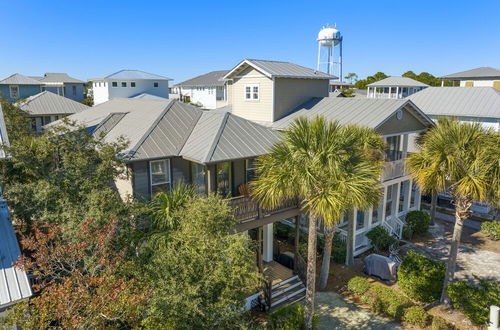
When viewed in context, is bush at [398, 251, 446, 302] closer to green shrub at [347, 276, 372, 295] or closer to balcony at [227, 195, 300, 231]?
green shrub at [347, 276, 372, 295]

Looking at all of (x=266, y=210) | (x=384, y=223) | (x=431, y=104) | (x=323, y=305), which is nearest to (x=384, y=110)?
(x=384, y=223)

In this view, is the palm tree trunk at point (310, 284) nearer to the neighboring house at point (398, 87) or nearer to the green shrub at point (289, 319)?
the green shrub at point (289, 319)

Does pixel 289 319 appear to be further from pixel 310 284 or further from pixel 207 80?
pixel 207 80

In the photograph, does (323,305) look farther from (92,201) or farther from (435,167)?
(92,201)

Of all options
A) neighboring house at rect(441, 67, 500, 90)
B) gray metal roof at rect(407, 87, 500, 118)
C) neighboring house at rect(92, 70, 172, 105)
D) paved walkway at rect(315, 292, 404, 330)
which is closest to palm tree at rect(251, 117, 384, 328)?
paved walkway at rect(315, 292, 404, 330)

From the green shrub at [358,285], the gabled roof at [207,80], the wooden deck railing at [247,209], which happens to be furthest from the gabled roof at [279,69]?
the gabled roof at [207,80]
